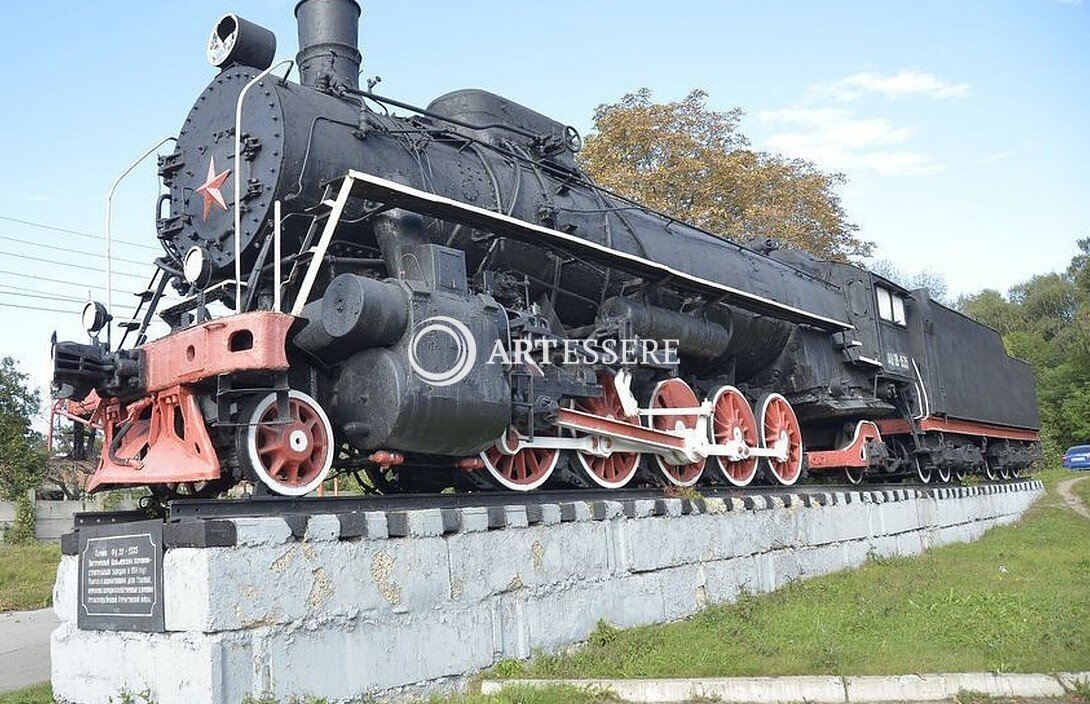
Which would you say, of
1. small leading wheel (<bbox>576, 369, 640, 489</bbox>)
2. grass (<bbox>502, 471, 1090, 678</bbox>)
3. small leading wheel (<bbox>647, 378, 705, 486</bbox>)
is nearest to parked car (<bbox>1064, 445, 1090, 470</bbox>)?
grass (<bbox>502, 471, 1090, 678</bbox>)

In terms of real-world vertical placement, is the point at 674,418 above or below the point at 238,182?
below

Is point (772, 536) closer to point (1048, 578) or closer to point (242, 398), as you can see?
point (1048, 578)

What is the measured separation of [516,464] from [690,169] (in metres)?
18.7

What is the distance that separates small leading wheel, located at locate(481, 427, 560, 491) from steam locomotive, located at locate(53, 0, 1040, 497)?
25 mm

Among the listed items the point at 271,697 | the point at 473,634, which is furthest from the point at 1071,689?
the point at 271,697

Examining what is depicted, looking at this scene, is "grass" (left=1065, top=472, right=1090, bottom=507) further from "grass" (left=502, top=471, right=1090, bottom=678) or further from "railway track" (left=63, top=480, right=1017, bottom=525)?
"railway track" (left=63, top=480, right=1017, bottom=525)

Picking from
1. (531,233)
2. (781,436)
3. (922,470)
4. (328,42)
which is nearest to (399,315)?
(531,233)

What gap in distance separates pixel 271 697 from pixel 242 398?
1746mm

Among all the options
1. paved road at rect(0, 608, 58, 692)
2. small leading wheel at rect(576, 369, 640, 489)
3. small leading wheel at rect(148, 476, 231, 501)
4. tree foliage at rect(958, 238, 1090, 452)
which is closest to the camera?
small leading wheel at rect(148, 476, 231, 501)

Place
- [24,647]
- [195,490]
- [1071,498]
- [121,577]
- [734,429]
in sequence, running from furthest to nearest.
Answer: [1071,498] → [734,429] → [24,647] → [195,490] → [121,577]

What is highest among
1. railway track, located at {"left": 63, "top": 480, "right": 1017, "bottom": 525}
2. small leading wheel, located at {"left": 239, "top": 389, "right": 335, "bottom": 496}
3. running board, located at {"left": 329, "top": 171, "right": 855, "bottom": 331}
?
running board, located at {"left": 329, "top": 171, "right": 855, "bottom": 331}

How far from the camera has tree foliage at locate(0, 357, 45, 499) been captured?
65.2 ft

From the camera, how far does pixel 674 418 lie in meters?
8.88

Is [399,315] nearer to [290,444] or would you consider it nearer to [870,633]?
[290,444]
